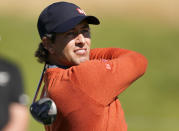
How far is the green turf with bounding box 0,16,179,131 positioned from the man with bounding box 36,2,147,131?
232 inches

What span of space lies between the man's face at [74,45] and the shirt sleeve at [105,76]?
19cm

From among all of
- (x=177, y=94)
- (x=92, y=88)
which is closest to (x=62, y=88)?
(x=92, y=88)

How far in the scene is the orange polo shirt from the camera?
313cm

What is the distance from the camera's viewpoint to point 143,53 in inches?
492

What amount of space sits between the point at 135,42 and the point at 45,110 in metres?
10.4

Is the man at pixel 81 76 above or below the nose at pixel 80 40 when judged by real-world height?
below

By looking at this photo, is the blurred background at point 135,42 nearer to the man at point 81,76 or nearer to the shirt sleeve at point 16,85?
the man at point 81,76

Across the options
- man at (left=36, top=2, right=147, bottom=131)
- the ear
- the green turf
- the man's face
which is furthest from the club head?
the green turf

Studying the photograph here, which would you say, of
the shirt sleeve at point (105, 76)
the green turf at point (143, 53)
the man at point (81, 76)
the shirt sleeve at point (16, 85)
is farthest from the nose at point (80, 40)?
the green turf at point (143, 53)

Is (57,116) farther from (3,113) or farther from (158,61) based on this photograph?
(158,61)

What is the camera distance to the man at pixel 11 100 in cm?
213

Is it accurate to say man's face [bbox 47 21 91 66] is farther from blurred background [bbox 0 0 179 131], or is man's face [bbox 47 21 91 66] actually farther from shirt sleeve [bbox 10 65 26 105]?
blurred background [bbox 0 0 179 131]

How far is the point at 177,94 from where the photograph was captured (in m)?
11.3

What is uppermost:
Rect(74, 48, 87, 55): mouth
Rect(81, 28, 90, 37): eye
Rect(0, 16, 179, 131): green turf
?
Rect(81, 28, 90, 37): eye
